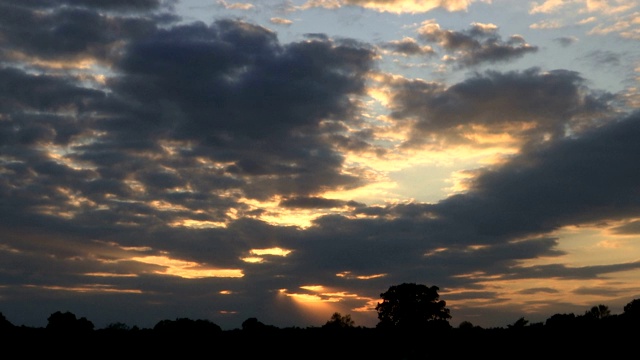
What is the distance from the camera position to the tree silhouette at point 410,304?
14062 cm

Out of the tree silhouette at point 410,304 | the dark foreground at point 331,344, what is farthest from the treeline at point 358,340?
the tree silhouette at point 410,304

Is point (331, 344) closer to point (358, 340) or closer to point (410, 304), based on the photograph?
point (358, 340)

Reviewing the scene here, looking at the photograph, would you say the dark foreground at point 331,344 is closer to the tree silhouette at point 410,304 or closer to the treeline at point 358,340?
the treeline at point 358,340

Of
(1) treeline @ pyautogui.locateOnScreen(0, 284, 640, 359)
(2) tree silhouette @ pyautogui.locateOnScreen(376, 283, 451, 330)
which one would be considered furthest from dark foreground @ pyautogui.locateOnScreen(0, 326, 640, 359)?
(2) tree silhouette @ pyautogui.locateOnScreen(376, 283, 451, 330)

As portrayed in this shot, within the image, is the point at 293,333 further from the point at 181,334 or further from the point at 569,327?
the point at 569,327

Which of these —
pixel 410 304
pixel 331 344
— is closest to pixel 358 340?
pixel 331 344

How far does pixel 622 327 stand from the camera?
48.2 metres

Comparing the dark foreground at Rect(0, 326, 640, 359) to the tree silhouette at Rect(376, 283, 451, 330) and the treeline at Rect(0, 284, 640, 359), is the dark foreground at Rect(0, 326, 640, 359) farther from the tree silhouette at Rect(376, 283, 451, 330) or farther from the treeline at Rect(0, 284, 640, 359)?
the tree silhouette at Rect(376, 283, 451, 330)

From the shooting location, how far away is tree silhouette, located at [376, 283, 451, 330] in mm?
140625

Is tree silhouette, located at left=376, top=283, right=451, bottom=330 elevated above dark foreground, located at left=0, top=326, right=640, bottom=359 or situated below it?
above

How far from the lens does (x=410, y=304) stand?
471 ft

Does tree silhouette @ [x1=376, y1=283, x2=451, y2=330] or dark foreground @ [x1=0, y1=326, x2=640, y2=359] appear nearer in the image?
dark foreground @ [x1=0, y1=326, x2=640, y2=359]

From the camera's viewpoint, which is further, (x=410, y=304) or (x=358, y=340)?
(x=410, y=304)

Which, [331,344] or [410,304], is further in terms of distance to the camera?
[410,304]
